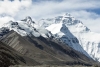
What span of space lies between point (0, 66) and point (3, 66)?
17.0ft

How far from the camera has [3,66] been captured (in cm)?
14412

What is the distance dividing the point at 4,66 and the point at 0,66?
221 inches

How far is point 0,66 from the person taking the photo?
139000 mm

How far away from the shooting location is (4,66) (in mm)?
144500

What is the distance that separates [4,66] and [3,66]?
1.82 feet
